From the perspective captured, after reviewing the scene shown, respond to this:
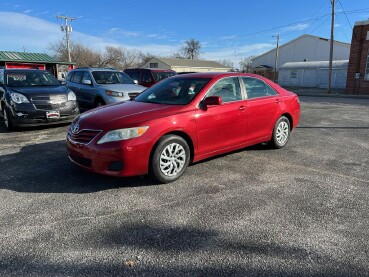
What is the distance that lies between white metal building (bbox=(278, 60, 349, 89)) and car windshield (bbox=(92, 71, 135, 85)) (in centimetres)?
3026

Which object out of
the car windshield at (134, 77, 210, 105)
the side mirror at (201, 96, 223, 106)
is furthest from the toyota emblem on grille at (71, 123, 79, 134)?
the side mirror at (201, 96, 223, 106)

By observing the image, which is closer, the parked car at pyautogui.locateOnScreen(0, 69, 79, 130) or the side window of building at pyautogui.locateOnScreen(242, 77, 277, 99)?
the side window of building at pyautogui.locateOnScreen(242, 77, 277, 99)

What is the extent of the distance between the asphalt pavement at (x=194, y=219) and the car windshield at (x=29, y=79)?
12.3 ft

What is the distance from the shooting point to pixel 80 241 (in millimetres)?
2895

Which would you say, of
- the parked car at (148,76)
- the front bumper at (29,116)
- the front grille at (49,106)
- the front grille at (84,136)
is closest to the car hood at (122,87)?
the front grille at (49,106)

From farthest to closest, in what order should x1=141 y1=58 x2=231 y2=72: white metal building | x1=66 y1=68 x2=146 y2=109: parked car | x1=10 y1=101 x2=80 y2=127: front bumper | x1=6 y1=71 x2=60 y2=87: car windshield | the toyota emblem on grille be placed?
x1=141 y1=58 x2=231 y2=72: white metal building < x1=66 y1=68 x2=146 y2=109: parked car < x1=6 y1=71 x2=60 y2=87: car windshield < x1=10 y1=101 x2=80 y2=127: front bumper < the toyota emblem on grille

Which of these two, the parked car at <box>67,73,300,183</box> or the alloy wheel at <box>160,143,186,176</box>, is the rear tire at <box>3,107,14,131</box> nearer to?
the parked car at <box>67,73,300,183</box>

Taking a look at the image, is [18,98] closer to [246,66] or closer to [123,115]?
[123,115]

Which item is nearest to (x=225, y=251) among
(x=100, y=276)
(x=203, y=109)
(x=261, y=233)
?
(x=261, y=233)

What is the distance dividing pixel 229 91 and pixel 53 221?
3288 mm

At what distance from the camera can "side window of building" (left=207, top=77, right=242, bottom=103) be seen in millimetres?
4875

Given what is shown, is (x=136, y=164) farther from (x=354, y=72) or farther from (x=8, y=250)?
(x=354, y=72)

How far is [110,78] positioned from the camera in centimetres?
1041

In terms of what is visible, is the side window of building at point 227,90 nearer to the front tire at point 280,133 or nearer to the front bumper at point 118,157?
the front tire at point 280,133
